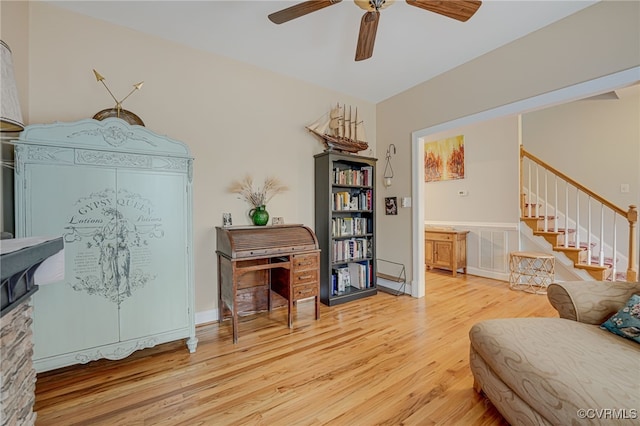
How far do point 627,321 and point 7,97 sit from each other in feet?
10.6

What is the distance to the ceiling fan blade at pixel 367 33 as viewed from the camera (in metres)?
1.86

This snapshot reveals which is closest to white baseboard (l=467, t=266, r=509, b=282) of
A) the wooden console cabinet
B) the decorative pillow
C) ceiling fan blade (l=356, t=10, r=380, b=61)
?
the wooden console cabinet

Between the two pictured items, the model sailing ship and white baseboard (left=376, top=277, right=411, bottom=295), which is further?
white baseboard (left=376, top=277, right=411, bottom=295)

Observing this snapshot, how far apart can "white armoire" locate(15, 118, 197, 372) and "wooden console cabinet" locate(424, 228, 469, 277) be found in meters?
4.18

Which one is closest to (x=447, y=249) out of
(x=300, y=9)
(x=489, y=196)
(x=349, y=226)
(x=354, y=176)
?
(x=489, y=196)

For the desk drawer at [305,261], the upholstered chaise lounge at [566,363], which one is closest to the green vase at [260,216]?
→ the desk drawer at [305,261]

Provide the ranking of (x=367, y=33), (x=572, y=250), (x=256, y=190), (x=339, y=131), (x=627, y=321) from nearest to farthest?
(x=627, y=321), (x=367, y=33), (x=256, y=190), (x=339, y=131), (x=572, y=250)

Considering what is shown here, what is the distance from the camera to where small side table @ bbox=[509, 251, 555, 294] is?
Result: 3.81 metres

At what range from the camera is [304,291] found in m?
2.79

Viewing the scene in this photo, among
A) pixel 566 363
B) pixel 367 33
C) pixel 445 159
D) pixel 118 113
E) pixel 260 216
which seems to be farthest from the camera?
pixel 445 159

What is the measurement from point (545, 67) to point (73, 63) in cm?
415

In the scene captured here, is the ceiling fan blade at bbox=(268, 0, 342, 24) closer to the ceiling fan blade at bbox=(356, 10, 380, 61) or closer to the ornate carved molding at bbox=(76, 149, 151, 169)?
A: the ceiling fan blade at bbox=(356, 10, 380, 61)

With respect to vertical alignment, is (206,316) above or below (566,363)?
below

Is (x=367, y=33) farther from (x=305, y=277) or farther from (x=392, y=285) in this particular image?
(x=392, y=285)
